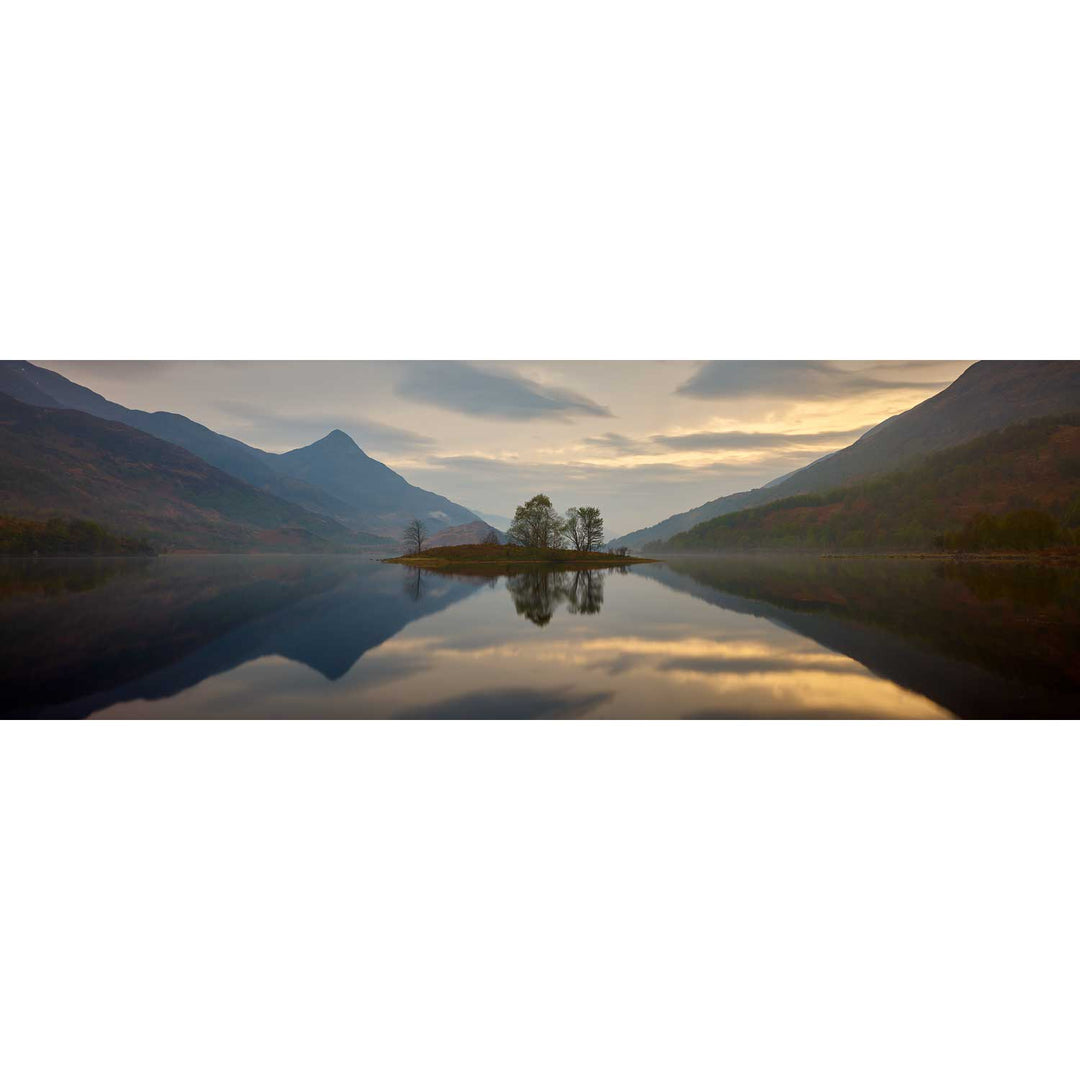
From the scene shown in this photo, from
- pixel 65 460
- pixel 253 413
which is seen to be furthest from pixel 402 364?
pixel 65 460

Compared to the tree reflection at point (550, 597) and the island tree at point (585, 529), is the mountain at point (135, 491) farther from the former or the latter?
the island tree at point (585, 529)

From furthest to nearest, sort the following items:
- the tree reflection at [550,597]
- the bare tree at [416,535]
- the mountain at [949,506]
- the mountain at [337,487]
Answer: the mountain at [337,487] < the bare tree at [416,535] < the mountain at [949,506] < the tree reflection at [550,597]

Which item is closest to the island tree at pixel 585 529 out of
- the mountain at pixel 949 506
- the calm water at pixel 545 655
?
the mountain at pixel 949 506

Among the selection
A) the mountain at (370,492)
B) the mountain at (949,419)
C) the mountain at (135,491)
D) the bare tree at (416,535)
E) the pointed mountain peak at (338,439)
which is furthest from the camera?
the mountain at (370,492)

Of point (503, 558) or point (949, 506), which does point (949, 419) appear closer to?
point (949, 506)

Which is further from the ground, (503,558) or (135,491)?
(135,491)

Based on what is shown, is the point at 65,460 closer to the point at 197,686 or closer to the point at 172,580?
the point at 172,580

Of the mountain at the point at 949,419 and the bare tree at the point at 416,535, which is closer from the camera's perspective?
the mountain at the point at 949,419

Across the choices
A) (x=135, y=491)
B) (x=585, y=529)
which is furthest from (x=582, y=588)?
(x=135, y=491)
